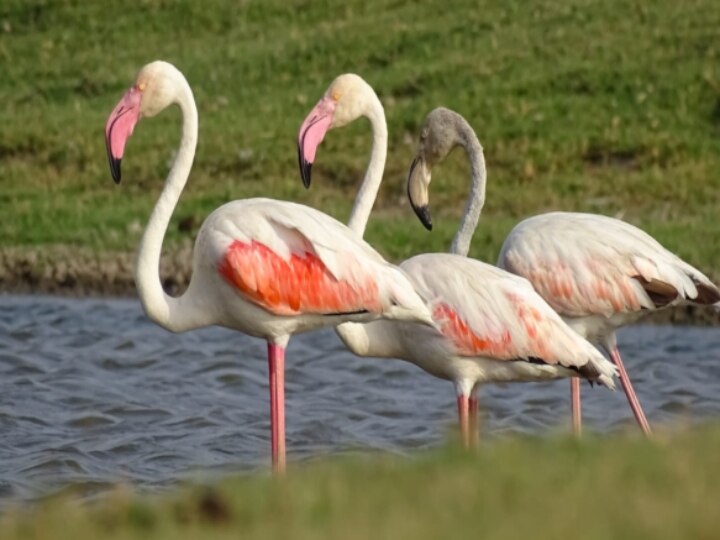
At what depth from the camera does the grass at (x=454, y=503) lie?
12.2 ft

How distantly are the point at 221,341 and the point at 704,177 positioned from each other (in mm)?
3839

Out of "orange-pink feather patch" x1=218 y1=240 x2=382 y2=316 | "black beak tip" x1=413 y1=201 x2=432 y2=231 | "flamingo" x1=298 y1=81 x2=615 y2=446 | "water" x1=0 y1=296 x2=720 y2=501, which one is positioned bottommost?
"water" x1=0 y1=296 x2=720 y2=501

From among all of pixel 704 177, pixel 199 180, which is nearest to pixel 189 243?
pixel 199 180

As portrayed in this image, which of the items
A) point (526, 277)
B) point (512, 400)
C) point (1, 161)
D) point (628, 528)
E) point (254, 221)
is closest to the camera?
point (628, 528)

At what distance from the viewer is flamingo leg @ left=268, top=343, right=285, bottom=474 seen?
6.82m

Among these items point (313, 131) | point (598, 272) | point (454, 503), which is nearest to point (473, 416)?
point (598, 272)

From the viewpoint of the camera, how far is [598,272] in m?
7.71

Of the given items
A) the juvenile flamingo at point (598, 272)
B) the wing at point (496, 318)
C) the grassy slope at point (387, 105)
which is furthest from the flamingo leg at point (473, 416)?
the grassy slope at point (387, 105)

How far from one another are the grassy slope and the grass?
6.00 m

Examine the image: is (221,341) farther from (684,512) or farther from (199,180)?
(684,512)

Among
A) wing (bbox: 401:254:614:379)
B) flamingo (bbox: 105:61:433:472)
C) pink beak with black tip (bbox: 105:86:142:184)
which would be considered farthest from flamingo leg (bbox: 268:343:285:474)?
pink beak with black tip (bbox: 105:86:142:184)

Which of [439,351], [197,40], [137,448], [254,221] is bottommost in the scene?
[137,448]

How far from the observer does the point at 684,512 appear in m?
3.78

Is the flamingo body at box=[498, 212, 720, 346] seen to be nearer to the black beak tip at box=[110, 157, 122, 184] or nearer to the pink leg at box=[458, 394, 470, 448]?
the pink leg at box=[458, 394, 470, 448]
